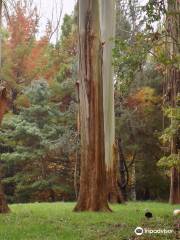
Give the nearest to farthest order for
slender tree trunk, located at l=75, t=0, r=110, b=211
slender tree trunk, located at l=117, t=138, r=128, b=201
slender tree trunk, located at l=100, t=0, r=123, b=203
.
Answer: slender tree trunk, located at l=75, t=0, r=110, b=211
slender tree trunk, located at l=100, t=0, r=123, b=203
slender tree trunk, located at l=117, t=138, r=128, b=201

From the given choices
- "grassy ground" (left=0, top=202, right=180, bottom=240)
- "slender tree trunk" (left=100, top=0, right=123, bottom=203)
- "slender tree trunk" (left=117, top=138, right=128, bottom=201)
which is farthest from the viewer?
"slender tree trunk" (left=117, top=138, right=128, bottom=201)

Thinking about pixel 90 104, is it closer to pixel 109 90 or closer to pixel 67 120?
pixel 109 90

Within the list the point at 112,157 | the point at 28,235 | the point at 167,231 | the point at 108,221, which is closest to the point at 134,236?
the point at 167,231

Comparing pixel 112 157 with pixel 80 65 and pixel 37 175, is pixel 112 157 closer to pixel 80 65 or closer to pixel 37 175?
pixel 80 65

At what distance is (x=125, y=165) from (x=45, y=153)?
439 centimetres

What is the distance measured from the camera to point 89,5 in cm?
1340

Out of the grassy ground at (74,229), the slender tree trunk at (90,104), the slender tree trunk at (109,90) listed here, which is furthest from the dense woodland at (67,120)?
the grassy ground at (74,229)

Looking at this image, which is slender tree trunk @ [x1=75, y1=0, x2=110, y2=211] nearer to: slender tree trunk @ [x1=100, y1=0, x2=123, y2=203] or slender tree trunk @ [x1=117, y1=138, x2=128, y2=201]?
slender tree trunk @ [x1=100, y1=0, x2=123, y2=203]

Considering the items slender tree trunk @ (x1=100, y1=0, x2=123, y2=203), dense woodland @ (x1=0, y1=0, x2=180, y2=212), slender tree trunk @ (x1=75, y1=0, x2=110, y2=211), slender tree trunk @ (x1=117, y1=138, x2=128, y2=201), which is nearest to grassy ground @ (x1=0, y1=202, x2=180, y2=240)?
slender tree trunk @ (x1=75, y1=0, x2=110, y2=211)

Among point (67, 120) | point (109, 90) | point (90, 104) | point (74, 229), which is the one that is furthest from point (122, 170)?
point (74, 229)

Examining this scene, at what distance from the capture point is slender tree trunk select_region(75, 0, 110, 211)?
13062mm

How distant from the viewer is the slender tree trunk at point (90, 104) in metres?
13.1

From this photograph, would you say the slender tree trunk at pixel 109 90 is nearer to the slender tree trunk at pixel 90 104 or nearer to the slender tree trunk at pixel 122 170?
the slender tree trunk at pixel 90 104

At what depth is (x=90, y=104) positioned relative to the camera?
13.4 metres
